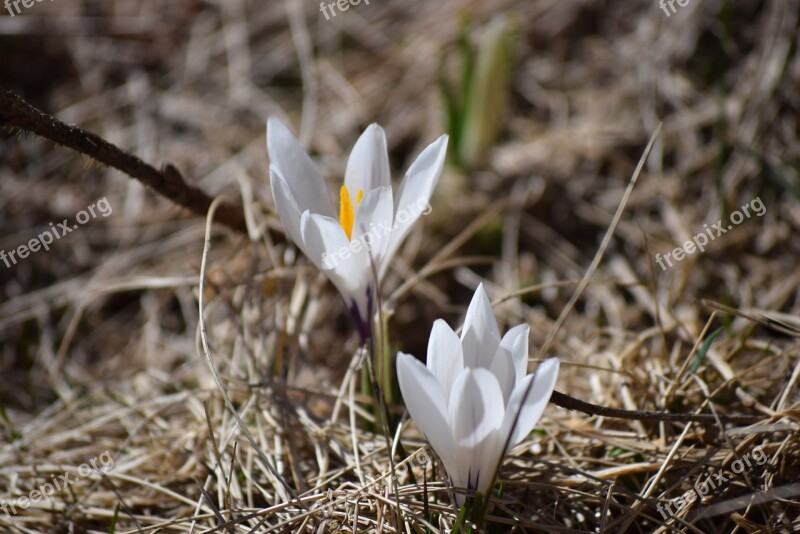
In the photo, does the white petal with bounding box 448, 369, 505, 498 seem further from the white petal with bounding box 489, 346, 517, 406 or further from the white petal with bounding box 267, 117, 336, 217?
the white petal with bounding box 267, 117, 336, 217

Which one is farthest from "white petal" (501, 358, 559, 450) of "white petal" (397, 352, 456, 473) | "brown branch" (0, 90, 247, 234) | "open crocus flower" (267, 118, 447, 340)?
"brown branch" (0, 90, 247, 234)

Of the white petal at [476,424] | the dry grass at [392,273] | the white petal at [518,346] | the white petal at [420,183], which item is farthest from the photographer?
the dry grass at [392,273]

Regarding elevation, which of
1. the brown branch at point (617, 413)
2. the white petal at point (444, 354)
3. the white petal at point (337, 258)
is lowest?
the brown branch at point (617, 413)

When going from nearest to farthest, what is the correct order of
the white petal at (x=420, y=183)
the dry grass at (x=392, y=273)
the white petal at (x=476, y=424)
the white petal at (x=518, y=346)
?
the white petal at (x=476, y=424)
the white petal at (x=518, y=346)
the white petal at (x=420, y=183)
the dry grass at (x=392, y=273)

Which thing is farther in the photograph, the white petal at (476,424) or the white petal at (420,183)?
the white petal at (420,183)

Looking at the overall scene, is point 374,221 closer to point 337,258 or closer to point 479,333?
point 337,258

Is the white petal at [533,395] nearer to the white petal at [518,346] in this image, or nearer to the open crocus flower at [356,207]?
the white petal at [518,346]

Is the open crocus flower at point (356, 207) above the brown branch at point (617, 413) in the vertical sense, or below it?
above

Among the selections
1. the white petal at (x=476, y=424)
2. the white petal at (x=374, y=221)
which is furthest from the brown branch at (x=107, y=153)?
the white petal at (x=476, y=424)

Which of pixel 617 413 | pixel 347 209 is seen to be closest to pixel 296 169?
pixel 347 209
